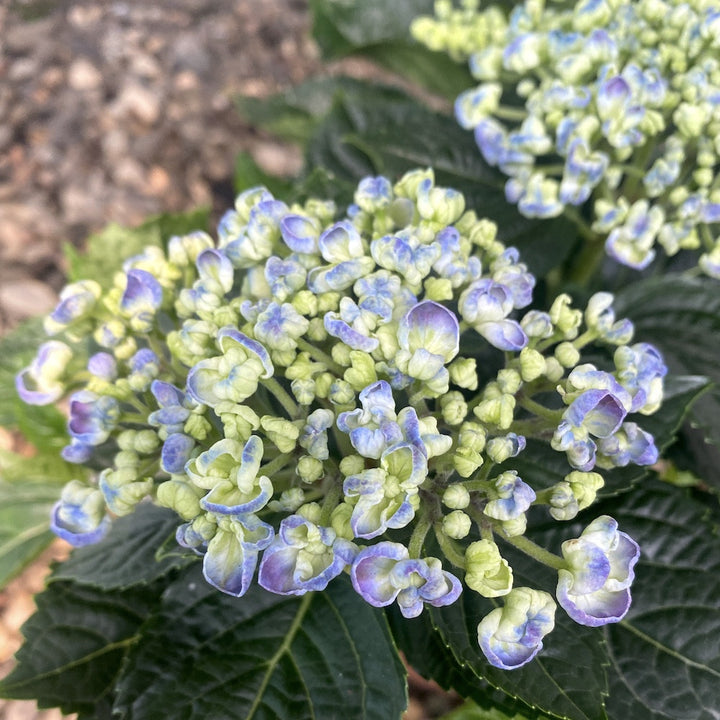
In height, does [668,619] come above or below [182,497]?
below

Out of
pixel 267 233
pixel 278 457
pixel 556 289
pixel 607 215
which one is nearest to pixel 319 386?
pixel 278 457

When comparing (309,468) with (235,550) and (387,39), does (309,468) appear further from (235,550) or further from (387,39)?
(387,39)

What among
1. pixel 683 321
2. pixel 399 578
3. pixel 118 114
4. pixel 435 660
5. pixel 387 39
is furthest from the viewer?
pixel 118 114

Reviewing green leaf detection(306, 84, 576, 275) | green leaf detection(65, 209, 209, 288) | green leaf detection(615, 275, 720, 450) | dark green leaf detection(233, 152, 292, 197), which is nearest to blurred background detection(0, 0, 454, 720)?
dark green leaf detection(233, 152, 292, 197)

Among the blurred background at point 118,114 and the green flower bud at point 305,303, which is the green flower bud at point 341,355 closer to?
the green flower bud at point 305,303

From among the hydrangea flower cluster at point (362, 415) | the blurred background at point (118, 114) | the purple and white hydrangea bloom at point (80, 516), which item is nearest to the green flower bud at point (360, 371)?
the hydrangea flower cluster at point (362, 415)

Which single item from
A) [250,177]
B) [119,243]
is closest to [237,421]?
[119,243]

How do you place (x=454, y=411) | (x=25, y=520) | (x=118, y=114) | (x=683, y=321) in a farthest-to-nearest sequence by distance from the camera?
1. (x=118, y=114)
2. (x=25, y=520)
3. (x=683, y=321)
4. (x=454, y=411)
